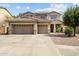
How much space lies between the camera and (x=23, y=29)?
3023 cm

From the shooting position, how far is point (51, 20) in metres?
31.5

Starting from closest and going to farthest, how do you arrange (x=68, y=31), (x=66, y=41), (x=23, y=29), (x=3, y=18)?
1. (x=66, y=41)
2. (x=68, y=31)
3. (x=23, y=29)
4. (x=3, y=18)

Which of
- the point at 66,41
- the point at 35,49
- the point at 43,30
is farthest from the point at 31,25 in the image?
the point at 35,49

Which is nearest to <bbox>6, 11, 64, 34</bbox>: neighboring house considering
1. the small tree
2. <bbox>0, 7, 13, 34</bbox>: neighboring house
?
<bbox>0, 7, 13, 34</bbox>: neighboring house

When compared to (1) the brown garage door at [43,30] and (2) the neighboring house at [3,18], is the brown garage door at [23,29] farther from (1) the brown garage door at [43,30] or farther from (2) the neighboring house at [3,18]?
(2) the neighboring house at [3,18]

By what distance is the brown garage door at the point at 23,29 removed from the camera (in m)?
30.2

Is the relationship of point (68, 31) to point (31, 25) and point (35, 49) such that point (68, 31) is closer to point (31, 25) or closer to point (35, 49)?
point (31, 25)

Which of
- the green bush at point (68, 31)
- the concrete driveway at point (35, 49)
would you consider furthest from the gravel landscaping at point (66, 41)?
the green bush at point (68, 31)

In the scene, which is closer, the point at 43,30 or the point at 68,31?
the point at 68,31

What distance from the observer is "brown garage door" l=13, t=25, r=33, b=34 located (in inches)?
1189

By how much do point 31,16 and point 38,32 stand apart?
146 inches

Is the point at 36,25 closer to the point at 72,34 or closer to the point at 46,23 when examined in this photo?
the point at 46,23

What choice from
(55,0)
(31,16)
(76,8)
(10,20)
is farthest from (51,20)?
(55,0)

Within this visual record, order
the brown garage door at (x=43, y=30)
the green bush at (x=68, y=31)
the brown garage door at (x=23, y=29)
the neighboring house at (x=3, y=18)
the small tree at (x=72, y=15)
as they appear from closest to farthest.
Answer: the small tree at (x=72, y=15), the green bush at (x=68, y=31), the neighboring house at (x=3, y=18), the brown garage door at (x=23, y=29), the brown garage door at (x=43, y=30)
